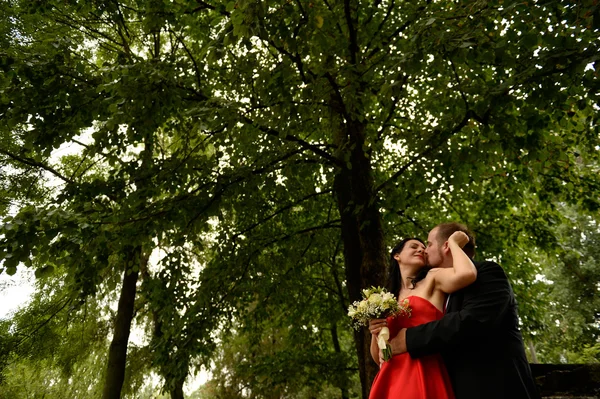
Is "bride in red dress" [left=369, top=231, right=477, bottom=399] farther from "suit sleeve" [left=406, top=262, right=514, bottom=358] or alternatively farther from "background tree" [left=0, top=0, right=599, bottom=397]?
"background tree" [left=0, top=0, right=599, bottom=397]

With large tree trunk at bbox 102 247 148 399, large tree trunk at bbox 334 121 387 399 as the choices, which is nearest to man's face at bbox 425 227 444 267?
large tree trunk at bbox 334 121 387 399

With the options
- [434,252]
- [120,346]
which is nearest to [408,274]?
[434,252]

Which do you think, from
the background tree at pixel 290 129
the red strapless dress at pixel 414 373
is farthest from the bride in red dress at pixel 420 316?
the background tree at pixel 290 129

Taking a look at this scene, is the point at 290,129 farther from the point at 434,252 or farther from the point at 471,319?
the point at 471,319

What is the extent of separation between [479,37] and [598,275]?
23639mm

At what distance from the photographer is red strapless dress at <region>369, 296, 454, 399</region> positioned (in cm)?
233

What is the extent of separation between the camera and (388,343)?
8.36 feet

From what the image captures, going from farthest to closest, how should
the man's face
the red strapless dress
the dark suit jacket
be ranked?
the man's face → the red strapless dress → the dark suit jacket

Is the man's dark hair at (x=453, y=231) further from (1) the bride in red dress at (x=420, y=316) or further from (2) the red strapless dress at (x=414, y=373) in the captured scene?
(2) the red strapless dress at (x=414, y=373)

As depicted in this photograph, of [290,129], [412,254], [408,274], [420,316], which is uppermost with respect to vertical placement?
[290,129]

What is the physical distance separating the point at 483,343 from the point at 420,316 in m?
0.47

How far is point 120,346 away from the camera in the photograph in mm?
9062

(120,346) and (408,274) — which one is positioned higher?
(120,346)

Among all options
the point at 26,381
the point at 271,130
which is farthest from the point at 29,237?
the point at 26,381
